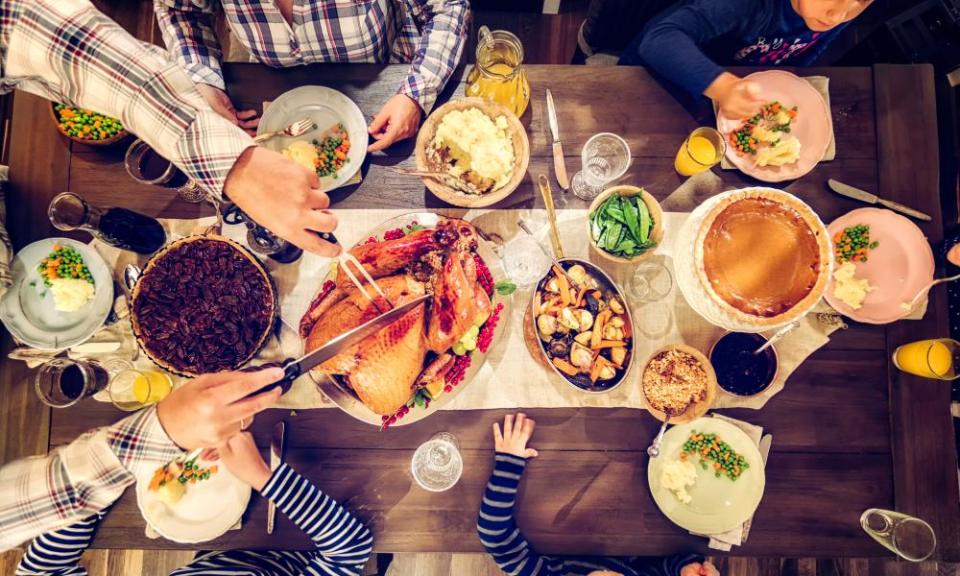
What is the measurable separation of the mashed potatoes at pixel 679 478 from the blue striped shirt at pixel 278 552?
950 mm

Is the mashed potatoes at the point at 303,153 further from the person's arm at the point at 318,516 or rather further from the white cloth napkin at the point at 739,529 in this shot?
the white cloth napkin at the point at 739,529

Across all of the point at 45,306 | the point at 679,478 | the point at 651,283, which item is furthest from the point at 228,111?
the point at 679,478

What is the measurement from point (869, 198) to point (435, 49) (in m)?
1.50

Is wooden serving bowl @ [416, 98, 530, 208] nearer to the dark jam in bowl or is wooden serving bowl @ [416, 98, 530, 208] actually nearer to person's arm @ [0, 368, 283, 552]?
person's arm @ [0, 368, 283, 552]

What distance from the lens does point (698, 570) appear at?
171cm

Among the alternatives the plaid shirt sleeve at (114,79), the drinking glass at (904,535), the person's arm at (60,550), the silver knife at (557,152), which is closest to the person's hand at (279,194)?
the plaid shirt sleeve at (114,79)

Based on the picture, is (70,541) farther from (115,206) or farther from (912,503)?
(912,503)

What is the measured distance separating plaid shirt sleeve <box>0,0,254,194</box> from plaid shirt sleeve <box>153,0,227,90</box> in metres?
0.25

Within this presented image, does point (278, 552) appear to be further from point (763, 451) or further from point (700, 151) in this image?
point (700, 151)

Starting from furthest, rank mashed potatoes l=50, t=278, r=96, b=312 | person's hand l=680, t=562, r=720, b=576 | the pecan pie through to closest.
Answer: person's hand l=680, t=562, r=720, b=576, mashed potatoes l=50, t=278, r=96, b=312, the pecan pie

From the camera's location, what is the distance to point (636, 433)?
159 centimetres

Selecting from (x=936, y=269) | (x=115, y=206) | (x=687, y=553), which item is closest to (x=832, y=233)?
(x=936, y=269)

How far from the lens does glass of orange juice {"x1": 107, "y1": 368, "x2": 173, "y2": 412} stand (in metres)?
1.50

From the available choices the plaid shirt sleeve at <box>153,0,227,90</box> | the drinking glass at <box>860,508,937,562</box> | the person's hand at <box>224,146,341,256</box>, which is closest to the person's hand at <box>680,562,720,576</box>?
the drinking glass at <box>860,508,937,562</box>
